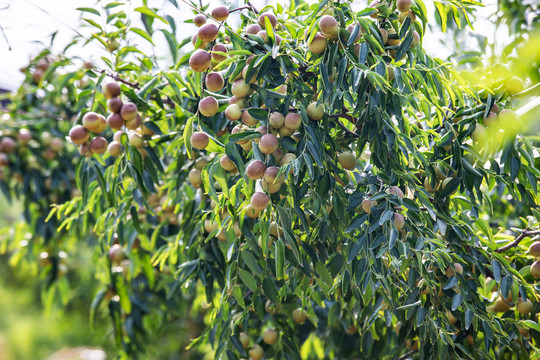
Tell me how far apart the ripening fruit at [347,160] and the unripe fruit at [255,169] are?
0.17 meters

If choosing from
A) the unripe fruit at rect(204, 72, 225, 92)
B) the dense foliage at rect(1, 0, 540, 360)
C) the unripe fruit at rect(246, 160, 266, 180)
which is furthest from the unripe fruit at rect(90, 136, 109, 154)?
the unripe fruit at rect(246, 160, 266, 180)

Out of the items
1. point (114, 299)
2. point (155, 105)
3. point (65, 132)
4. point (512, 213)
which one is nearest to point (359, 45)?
point (155, 105)

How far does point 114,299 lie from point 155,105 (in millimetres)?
687

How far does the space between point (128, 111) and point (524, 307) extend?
852 millimetres

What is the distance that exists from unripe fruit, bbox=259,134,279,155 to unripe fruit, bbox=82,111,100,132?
449mm

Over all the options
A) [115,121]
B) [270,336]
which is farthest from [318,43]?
[270,336]

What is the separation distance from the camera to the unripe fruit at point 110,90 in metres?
1.05

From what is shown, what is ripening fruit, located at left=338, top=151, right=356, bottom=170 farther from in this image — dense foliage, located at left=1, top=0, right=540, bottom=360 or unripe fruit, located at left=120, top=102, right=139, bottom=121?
unripe fruit, located at left=120, top=102, right=139, bottom=121

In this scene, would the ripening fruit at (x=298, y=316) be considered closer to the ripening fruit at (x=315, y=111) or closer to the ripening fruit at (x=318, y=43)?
the ripening fruit at (x=315, y=111)

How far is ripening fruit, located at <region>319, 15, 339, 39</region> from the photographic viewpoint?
0.75 metres

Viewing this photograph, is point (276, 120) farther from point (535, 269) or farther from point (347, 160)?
point (535, 269)

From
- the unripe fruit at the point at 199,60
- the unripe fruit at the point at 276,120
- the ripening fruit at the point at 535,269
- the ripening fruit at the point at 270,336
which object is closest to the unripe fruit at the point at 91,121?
the unripe fruit at the point at 199,60

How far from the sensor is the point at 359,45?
0.81m

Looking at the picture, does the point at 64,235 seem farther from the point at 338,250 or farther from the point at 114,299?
the point at 338,250
